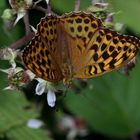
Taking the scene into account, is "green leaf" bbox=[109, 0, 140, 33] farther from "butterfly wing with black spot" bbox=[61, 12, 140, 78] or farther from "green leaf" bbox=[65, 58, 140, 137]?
"butterfly wing with black spot" bbox=[61, 12, 140, 78]

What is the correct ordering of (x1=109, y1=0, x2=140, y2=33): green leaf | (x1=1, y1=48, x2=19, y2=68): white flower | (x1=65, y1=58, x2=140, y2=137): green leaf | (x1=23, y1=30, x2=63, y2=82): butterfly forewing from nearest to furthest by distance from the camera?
(x1=23, y1=30, x2=63, y2=82): butterfly forewing < (x1=1, y1=48, x2=19, y2=68): white flower < (x1=109, y1=0, x2=140, y2=33): green leaf < (x1=65, y1=58, x2=140, y2=137): green leaf

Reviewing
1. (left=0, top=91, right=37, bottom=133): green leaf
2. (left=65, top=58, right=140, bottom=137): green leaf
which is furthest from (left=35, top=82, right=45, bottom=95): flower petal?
(left=65, top=58, right=140, bottom=137): green leaf

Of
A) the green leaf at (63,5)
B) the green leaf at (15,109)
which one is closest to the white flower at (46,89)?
the green leaf at (15,109)

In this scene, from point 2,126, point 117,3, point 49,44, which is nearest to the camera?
point 49,44

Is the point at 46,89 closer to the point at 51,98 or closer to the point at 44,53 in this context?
the point at 51,98

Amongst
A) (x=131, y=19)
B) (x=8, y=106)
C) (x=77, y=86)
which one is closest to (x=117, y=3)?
(x=131, y=19)

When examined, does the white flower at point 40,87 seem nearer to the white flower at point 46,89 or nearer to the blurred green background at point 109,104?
the white flower at point 46,89

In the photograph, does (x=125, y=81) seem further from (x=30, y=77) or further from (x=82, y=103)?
(x=30, y=77)

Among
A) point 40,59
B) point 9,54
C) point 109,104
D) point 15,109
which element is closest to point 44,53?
point 40,59
